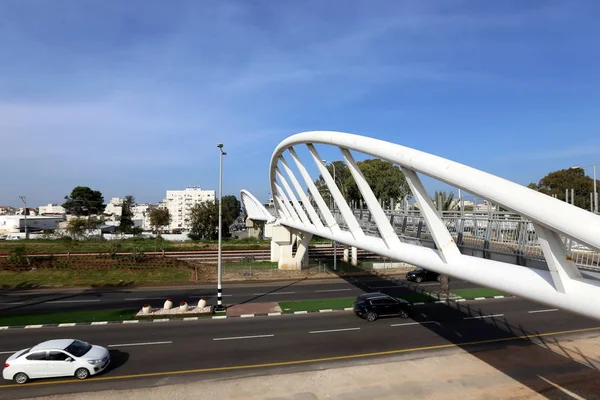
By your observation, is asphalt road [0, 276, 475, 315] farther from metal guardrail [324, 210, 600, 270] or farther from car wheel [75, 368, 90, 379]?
metal guardrail [324, 210, 600, 270]

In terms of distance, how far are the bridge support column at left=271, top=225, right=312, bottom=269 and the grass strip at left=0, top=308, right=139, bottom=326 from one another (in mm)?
17512

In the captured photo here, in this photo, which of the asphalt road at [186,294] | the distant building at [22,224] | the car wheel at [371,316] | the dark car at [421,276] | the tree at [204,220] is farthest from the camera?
the distant building at [22,224]

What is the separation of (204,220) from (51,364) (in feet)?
176

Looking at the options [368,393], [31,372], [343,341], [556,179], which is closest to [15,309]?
[31,372]

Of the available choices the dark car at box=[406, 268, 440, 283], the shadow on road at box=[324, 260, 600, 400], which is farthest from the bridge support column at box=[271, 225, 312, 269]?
the shadow on road at box=[324, 260, 600, 400]

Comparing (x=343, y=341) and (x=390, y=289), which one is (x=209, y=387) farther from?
(x=390, y=289)

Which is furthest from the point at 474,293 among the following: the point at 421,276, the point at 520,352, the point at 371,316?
the point at 520,352

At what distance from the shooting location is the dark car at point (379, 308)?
1972 centimetres

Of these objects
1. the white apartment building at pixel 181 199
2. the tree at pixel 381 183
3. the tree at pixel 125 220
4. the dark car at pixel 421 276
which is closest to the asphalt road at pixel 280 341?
the dark car at pixel 421 276

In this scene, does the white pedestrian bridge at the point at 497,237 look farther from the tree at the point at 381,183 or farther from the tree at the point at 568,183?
the tree at the point at 381,183

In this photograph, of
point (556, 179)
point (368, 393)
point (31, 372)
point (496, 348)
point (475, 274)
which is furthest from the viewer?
point (556, 179)

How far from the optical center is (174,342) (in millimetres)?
16484

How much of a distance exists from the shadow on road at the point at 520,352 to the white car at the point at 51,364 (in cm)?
1303

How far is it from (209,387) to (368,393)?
5.20m
